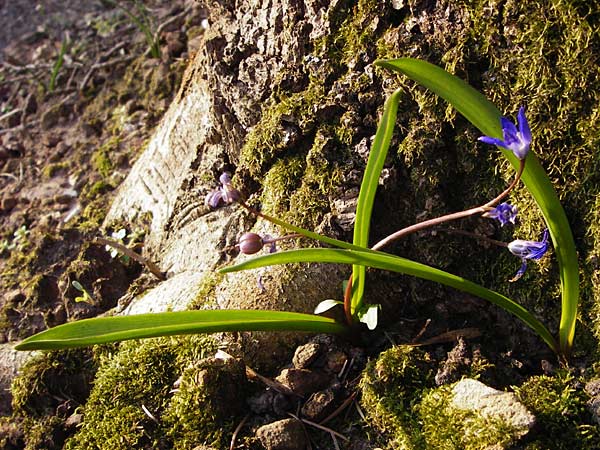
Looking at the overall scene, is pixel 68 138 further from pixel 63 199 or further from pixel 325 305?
pixel 325 305

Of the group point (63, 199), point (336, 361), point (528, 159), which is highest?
point (63, 199)

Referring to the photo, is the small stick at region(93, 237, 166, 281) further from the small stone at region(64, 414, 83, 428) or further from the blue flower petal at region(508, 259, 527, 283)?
the blue flower petal at region(508, 259, 527, 283)

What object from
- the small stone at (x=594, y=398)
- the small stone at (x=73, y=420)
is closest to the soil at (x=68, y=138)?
the small stone at (x=73, y=420)

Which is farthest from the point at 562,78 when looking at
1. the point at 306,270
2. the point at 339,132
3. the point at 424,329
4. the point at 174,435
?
the point at 174,435

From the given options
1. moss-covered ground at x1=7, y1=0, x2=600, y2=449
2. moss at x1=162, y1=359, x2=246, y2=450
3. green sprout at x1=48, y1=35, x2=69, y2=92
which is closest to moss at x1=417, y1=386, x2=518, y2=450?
moss-covered ground at x1=7, y1=0, x2=600, y2=449

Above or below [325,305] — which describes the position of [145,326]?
above

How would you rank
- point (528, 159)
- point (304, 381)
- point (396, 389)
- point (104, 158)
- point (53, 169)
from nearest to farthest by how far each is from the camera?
point (528, 159), point (396, 389), point (304, 381), point (104, 158), point (53, 169)

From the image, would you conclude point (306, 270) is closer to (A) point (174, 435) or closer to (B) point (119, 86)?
(A) point (174, 435)

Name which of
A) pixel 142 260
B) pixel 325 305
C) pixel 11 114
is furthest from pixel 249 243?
pixel 11 114
